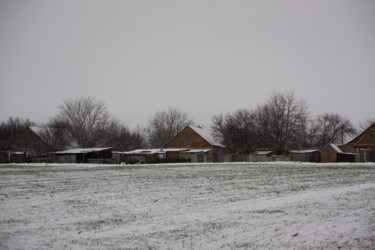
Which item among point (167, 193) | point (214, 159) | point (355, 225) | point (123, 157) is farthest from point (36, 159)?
point (355, 225)

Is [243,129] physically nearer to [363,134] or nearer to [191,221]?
[363,134]

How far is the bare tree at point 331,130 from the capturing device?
7919 cm

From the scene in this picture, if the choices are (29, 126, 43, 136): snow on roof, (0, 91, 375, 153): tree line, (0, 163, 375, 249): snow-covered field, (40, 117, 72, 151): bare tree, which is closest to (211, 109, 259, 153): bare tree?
(0, 91, 375, 153): tree line

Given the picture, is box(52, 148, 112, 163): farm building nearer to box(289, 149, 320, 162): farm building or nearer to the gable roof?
box(289, 149, 320, 162): farm building

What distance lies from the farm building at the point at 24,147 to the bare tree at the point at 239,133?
3883 centimetres

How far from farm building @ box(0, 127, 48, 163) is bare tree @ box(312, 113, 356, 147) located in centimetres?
6631

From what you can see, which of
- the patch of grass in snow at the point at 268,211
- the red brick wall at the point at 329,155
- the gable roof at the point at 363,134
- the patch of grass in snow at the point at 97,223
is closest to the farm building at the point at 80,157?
the red brick wall at the point at 329,155

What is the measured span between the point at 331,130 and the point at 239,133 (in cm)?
3209

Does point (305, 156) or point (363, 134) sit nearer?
point (305, 156)

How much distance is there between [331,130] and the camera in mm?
81562

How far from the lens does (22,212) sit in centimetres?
968

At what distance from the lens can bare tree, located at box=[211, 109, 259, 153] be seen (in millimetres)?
65812

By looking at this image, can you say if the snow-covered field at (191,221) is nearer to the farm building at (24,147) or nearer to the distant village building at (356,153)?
the distant village building at (356,153)

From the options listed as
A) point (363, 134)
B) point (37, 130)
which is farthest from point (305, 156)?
point (37, 130)
